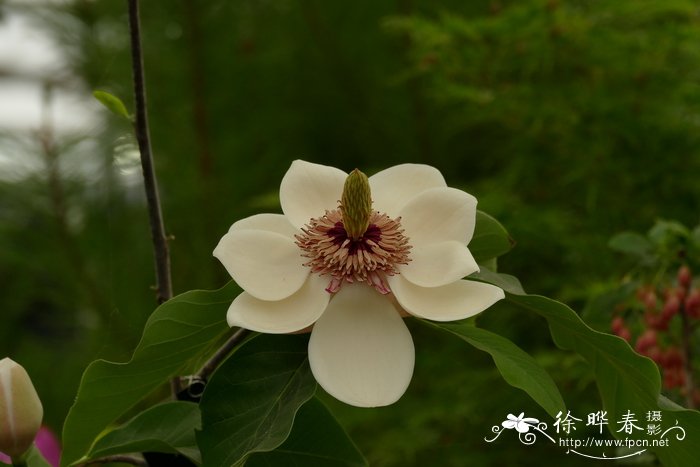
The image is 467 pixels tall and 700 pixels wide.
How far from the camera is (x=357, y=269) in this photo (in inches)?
9.1

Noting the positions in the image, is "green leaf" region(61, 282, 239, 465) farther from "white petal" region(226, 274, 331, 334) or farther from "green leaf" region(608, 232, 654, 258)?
"green leaf" region(608, 232, 654, 258)

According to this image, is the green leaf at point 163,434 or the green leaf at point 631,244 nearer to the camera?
the green leaf at point 163,434

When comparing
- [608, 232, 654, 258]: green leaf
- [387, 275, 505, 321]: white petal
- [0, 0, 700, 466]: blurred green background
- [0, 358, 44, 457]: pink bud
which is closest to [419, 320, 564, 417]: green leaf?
[387, 275, 505, 321]: white petal

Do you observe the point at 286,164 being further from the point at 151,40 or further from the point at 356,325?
the point at 356,325

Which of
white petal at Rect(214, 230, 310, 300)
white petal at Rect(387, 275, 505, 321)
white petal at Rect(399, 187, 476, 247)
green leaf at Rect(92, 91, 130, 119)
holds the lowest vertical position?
white petal at Rect(387, 275, 505, 321)

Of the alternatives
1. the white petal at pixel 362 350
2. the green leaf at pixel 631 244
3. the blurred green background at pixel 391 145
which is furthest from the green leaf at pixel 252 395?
the blurred green background at pixel 391 145

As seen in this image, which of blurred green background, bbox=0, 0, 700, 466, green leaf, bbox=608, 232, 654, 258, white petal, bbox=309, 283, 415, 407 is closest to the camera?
white petal, bbox=309, 283, 415, 407

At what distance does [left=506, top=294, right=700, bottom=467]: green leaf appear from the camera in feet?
0.75

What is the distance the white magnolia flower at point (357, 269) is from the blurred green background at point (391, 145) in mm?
424

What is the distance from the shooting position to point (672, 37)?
0.77 m

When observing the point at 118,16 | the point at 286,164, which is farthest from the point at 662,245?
the point at 118,16

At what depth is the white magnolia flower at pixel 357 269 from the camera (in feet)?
0.70

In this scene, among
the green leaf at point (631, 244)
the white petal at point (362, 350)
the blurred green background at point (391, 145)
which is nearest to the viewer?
the white petal at point (362, 350)

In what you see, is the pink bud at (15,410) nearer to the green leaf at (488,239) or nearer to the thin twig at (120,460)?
the thin twig at (120,460)
